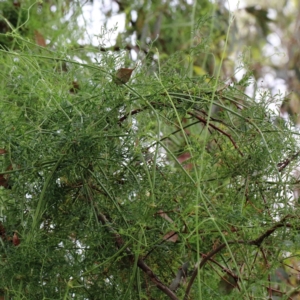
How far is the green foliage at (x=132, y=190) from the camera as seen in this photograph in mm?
549

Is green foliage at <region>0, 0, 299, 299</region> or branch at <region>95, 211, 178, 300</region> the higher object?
green foliage at <region>0, 0, 299, 299</region>

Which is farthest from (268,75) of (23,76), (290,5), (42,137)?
(42,137)

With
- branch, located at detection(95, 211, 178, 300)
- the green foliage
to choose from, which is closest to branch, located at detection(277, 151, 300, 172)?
→ the green foliage

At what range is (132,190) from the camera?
0.58m

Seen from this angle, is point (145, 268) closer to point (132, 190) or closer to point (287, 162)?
point (132, 190)

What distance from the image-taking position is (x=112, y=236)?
571 mm

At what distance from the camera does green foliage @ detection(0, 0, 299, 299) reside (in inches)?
21.6

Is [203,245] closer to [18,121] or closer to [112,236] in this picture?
[112,236]

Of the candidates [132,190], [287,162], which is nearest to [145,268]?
[132,190]

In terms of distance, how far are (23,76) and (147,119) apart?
0.61ft

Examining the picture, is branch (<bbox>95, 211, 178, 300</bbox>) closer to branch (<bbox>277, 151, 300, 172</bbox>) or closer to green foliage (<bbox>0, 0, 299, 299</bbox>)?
green foliage (<bbox>0, 0, 299, 299</bbox>)

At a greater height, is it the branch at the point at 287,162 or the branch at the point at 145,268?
the branch at the point at 287,162

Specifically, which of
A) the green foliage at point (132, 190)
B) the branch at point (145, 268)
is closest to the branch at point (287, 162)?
the green foliage at point (132, 190)

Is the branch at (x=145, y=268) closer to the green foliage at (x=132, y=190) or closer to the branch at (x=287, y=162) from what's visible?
the green foliage at (x=132, y=190)
